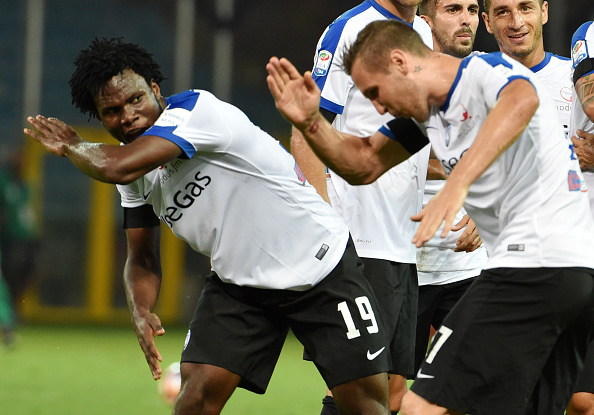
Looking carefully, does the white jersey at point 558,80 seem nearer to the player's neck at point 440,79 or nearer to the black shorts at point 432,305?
the black shorts at point 432,305

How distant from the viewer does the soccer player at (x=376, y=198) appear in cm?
493

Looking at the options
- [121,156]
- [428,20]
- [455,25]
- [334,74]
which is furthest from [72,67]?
[121,156]

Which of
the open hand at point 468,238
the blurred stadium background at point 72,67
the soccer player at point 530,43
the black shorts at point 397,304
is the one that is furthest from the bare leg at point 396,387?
the blurred stadium background at point 72,67

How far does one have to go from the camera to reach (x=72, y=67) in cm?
1563

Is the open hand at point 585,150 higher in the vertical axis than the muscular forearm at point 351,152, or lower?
lower

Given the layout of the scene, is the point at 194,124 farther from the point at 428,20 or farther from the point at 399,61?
the point at 428,20

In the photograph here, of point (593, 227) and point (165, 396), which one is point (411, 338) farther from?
point (165, 396)

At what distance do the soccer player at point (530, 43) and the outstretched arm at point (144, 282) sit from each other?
2.39 metres

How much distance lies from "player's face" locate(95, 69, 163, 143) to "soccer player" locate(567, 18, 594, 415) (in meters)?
2.14

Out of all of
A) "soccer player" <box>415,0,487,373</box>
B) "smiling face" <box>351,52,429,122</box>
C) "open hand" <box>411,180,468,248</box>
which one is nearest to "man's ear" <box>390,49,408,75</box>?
"smiling face" <box>351,52,429,122</box>

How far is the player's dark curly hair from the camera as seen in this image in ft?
14.6

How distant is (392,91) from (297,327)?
1.33 meters

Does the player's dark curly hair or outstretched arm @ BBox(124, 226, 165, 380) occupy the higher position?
the player's dark curly hair

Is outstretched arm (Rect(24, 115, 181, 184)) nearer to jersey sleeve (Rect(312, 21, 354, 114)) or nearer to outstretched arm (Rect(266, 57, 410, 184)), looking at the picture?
outstretched arm (Rect(266, 57, 410, 184))
